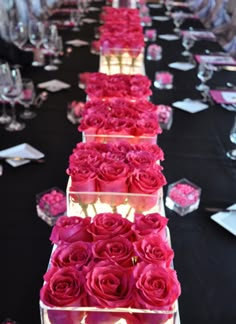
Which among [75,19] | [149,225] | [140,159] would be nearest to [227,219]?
[140,159]

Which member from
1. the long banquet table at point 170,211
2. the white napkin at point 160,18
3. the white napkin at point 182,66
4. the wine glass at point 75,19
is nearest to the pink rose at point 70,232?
the long banquet table at point 170,211

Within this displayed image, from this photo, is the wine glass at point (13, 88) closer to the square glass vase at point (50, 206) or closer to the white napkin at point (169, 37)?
the square glass vase at point (50, 206)

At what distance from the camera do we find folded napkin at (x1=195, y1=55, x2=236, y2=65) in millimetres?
2613

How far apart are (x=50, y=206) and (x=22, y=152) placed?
1.41 ft

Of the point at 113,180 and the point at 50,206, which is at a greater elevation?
the point at 113,180

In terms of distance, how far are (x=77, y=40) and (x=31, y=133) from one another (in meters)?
1.61

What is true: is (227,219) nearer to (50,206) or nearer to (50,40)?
(50,206)

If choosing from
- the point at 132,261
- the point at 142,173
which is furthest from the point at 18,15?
the point at 132,261

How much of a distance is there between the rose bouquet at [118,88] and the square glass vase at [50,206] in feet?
1.50

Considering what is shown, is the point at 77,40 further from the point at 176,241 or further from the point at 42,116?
the point at 176,241

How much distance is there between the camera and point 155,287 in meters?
0.66

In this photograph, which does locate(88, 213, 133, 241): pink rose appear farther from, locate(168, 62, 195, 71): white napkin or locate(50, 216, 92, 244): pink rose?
locate(168, 62, 195, 71): white napkin

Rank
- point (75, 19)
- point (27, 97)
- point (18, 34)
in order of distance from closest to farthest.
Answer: point (27, 97), point (18, 34), point (75, 19)

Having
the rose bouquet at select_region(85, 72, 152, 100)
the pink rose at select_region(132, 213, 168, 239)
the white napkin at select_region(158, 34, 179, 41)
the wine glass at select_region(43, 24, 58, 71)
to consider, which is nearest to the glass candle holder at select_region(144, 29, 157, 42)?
the white napkin at select_region(158, 34, 179, 41)
